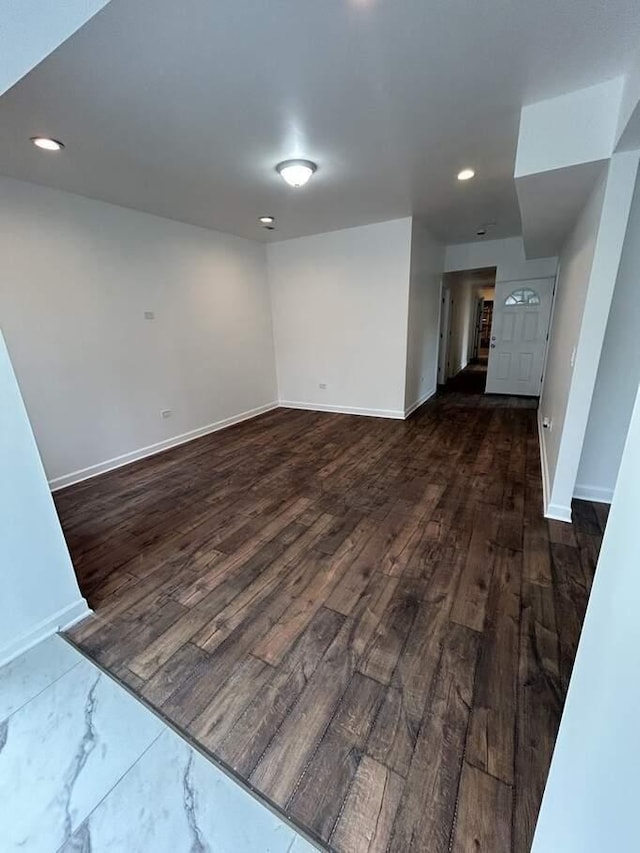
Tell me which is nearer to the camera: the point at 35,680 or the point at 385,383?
the point at 35,680

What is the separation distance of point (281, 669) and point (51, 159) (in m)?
3.51

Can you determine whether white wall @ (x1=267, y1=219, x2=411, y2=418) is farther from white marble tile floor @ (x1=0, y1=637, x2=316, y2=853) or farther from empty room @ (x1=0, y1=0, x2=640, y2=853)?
white marble tile floor @ (x1=0, y1=637, x2=316, y2=853)

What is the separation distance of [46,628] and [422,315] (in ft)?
17.4

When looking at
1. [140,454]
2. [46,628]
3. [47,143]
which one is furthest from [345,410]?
[46,628]

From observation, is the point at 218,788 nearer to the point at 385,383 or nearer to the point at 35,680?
the point at 35,680

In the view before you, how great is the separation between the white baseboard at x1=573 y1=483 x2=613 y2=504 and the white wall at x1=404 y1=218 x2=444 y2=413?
2518 millimetres

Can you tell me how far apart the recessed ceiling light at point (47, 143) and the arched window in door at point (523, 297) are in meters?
6.24

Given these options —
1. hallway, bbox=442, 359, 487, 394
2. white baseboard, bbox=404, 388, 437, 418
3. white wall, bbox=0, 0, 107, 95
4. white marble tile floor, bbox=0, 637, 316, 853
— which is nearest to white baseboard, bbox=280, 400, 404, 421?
white baseboard, bbox=404, 388, 437, 418

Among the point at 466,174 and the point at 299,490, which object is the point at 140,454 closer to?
the point at 299,490

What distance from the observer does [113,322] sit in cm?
349

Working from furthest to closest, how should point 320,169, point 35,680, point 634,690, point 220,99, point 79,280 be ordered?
1. point 79,280
2. point 320,169
3. point 220,99
4. point 35,680
5. point 634,690

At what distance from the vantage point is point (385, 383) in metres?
4.95

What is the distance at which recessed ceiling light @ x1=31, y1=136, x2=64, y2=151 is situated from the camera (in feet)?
7.13

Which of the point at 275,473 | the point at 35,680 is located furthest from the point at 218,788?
the point at 275,473
